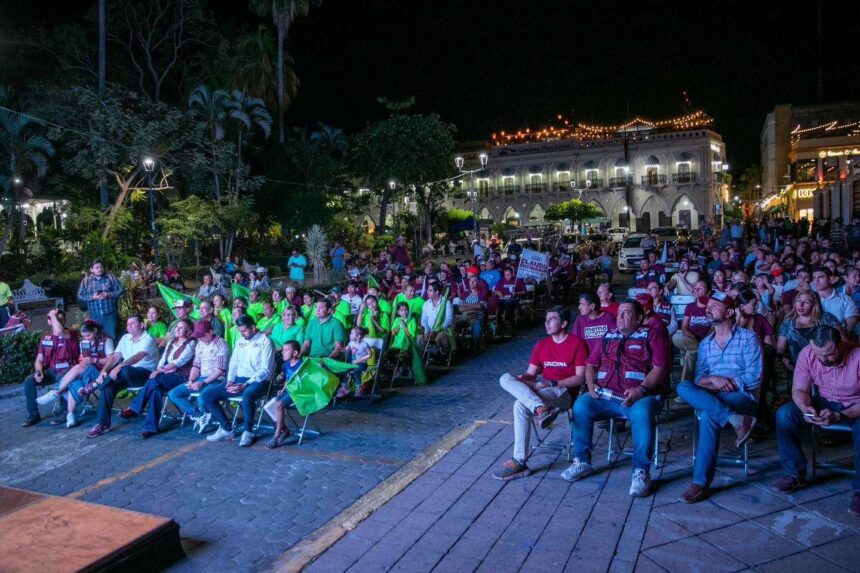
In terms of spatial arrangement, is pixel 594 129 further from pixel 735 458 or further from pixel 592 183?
pixel 735 458

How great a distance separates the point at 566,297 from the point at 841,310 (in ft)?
35.9

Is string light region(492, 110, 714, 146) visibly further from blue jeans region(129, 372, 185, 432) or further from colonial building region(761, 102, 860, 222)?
blue jeans region(129, 372, 185, 432)

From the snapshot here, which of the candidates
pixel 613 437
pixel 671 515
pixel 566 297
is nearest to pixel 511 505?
pixel 671 515

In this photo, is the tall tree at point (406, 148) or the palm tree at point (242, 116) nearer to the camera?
the palm tree at point (242, 116)

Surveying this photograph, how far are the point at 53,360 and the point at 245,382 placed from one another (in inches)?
118

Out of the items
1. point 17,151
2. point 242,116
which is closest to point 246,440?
point 17,151

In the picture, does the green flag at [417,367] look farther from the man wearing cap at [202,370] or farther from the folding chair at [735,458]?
the folding chair at [735,458]

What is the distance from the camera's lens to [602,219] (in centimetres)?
4972

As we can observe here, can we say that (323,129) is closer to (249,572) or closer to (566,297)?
(566,297)

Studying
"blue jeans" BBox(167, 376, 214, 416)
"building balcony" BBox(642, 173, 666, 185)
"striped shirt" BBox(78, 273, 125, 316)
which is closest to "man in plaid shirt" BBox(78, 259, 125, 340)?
"striped shirt" BBox(78, 273, 125, 316)

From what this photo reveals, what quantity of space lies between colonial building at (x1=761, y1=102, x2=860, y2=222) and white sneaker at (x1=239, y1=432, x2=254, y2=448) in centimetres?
2211

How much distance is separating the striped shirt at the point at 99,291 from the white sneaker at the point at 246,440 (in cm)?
550

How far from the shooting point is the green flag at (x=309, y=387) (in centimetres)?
688

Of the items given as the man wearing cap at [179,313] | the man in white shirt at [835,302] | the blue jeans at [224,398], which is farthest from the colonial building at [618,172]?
the blue jeans at [224,398]
